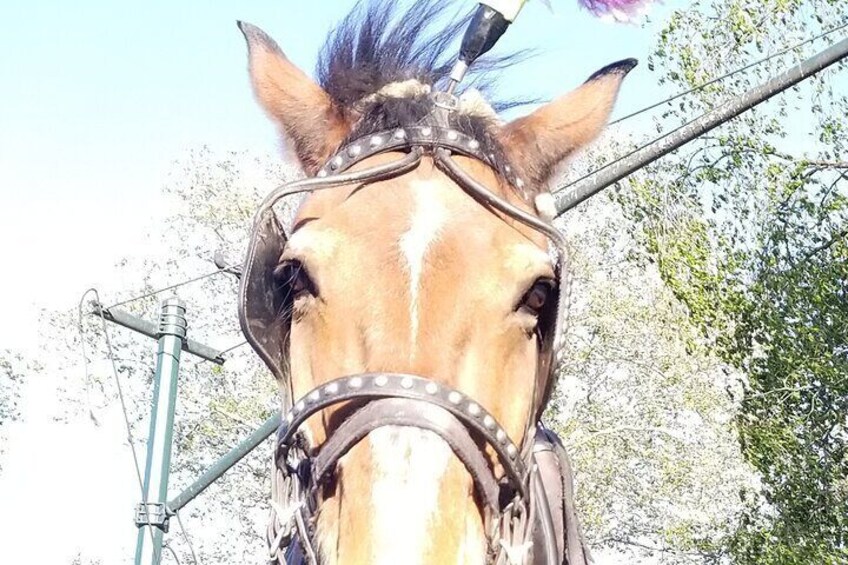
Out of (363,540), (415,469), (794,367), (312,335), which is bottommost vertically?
(363,540)

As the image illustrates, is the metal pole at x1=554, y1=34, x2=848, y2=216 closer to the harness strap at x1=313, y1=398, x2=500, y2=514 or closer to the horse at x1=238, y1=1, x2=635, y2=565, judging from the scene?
the horse at x1=238, y1=1, x2=635, y2=565

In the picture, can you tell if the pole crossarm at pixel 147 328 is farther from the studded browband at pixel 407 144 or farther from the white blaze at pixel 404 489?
the white blaze at pixel 404 489

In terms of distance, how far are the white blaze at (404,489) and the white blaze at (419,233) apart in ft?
0.75

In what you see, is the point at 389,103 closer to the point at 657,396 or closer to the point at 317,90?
the point at 317,90

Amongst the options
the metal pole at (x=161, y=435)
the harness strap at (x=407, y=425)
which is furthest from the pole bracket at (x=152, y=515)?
the harness strap at (x=407, y=425)

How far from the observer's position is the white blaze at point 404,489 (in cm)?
207

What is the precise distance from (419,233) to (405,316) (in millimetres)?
252

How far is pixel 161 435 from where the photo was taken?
766 centimetres

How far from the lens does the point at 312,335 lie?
259 centimetres

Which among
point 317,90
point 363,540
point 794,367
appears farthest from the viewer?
point 794,367

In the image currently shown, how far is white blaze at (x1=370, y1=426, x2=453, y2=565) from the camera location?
207 centimetres

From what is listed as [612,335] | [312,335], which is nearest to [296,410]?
[312,335]

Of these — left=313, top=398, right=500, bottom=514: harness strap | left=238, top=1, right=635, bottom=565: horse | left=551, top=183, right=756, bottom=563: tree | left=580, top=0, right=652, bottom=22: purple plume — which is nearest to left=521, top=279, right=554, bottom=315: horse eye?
left=238, top=1, right=635, bottom=565: horse

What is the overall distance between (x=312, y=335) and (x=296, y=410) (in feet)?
0.68
